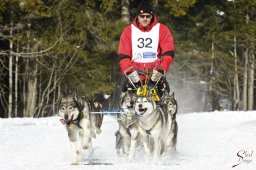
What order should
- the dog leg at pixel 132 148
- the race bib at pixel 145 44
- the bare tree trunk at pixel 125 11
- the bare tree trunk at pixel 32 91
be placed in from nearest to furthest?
the dog leg at pixel 132 148, the race bib at pixel 145 44, the bare tree trunk at pixel 32 91, the bare tree trunk at pixel 125 11

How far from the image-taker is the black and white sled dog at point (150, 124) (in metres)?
7.16

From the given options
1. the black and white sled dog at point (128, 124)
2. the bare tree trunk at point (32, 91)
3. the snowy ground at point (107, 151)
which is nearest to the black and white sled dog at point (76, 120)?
the snowy ground at point (107, 151)

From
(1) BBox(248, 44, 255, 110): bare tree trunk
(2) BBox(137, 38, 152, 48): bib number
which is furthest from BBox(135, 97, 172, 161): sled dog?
(1) BBox(248, 44, 255, 110): bare tree trunk

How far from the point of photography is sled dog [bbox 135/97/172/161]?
7.16m

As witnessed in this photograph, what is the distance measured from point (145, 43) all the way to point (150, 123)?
1.54 metres

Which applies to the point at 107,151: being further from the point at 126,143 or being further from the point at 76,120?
the point at 76,120

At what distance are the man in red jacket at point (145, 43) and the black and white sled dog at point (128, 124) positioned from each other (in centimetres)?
41

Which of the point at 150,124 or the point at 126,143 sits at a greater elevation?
the point at 150,124

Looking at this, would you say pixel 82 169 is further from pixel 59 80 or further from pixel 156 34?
pixel 59 80

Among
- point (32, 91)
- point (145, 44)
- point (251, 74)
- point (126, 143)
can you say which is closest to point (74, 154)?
point (126, 143)

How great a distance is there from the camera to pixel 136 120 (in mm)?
7754

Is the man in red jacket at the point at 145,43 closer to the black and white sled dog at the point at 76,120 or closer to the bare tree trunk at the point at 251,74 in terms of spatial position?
the black and white sled dog at the point at 76,120

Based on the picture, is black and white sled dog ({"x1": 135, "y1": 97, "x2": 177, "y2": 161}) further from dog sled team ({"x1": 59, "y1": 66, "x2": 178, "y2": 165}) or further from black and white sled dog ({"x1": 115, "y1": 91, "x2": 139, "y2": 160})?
black and white sled dog ({"x1": 115, "y1": 91, "x2": 139, "y2": 160})

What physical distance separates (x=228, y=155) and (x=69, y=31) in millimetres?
18261
